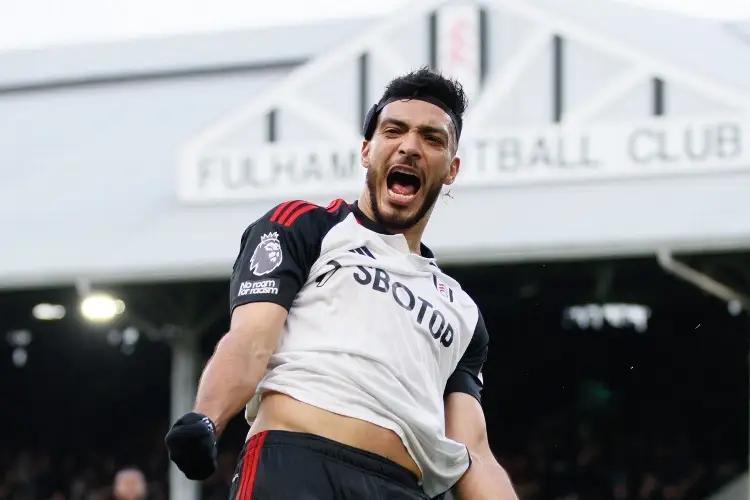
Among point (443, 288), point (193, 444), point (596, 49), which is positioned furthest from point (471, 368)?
point (596, 49)

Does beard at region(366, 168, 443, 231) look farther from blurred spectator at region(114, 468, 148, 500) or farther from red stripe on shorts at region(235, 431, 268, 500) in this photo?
blurred spectator at region(114, 468, 148, 500)

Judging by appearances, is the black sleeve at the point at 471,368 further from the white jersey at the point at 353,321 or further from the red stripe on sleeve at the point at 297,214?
the red stripe on sleeve at the point at 297,214

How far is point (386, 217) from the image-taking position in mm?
4145

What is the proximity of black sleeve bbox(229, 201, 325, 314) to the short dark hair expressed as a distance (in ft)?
1.12

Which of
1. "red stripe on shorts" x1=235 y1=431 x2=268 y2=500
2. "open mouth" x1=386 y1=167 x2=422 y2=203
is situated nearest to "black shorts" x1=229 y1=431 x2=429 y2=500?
"red stripe on shorts" x1=235 y1=431 x2=268 y2=500

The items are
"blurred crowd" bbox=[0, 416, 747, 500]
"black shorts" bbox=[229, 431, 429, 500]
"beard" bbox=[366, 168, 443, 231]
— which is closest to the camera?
"black shorts" bbox=[229, 431, 429, 500]

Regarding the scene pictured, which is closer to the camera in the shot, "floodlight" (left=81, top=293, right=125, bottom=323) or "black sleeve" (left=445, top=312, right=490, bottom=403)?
"black sleeve" (left=445, top=312, right=490, bottom=403)

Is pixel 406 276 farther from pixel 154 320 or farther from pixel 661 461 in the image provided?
pixel 661 461

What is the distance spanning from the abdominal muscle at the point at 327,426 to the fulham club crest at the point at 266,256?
0.30m

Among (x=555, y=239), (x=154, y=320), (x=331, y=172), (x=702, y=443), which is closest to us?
(x=555, y=239)

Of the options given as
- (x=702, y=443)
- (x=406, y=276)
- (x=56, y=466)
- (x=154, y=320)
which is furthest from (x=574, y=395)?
(x=406, y=276)

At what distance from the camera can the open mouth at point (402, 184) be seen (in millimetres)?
4109

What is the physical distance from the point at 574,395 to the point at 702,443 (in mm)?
1739

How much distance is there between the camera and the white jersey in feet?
13.0
